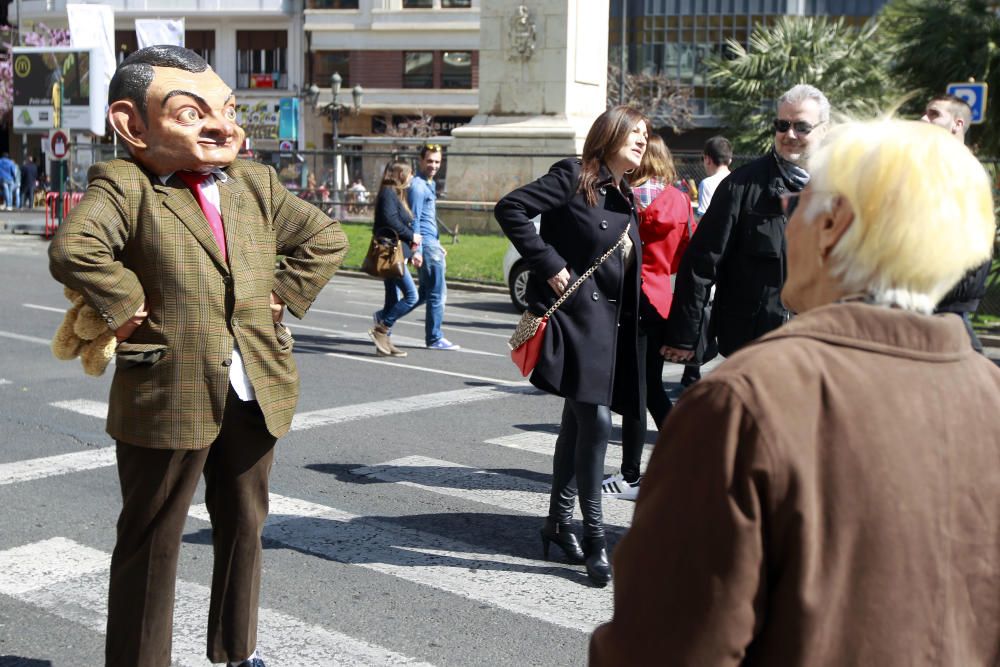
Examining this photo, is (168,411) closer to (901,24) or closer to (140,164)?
(140,164)

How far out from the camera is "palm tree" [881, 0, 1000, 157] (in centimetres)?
1570

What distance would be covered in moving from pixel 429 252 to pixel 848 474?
976 centimetres

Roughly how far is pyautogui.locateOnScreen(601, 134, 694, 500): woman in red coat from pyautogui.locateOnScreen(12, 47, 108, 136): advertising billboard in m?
21.9

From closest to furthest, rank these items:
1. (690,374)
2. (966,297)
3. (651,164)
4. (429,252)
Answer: (966,297)
(651,164)
(690,374)
(429,252)

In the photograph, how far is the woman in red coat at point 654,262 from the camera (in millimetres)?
5273

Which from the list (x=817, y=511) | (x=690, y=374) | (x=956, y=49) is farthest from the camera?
(x=956, y=49)

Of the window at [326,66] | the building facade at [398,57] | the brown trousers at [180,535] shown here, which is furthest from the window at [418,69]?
the brown trousers at [180,535]

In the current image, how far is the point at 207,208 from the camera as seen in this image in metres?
3.43

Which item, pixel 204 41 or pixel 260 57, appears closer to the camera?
pixel 260 57

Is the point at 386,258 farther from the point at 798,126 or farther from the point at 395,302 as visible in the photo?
the point at 798,126

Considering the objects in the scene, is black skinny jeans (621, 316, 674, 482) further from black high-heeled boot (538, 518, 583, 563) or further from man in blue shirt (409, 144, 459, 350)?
man in blue shirt (409, 144, 459, 350)

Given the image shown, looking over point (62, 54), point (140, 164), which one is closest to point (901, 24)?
point (140, 164)

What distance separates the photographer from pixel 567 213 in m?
4.79

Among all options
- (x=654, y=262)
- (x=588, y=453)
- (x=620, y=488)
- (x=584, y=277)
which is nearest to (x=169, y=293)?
(x=584, y=277)
